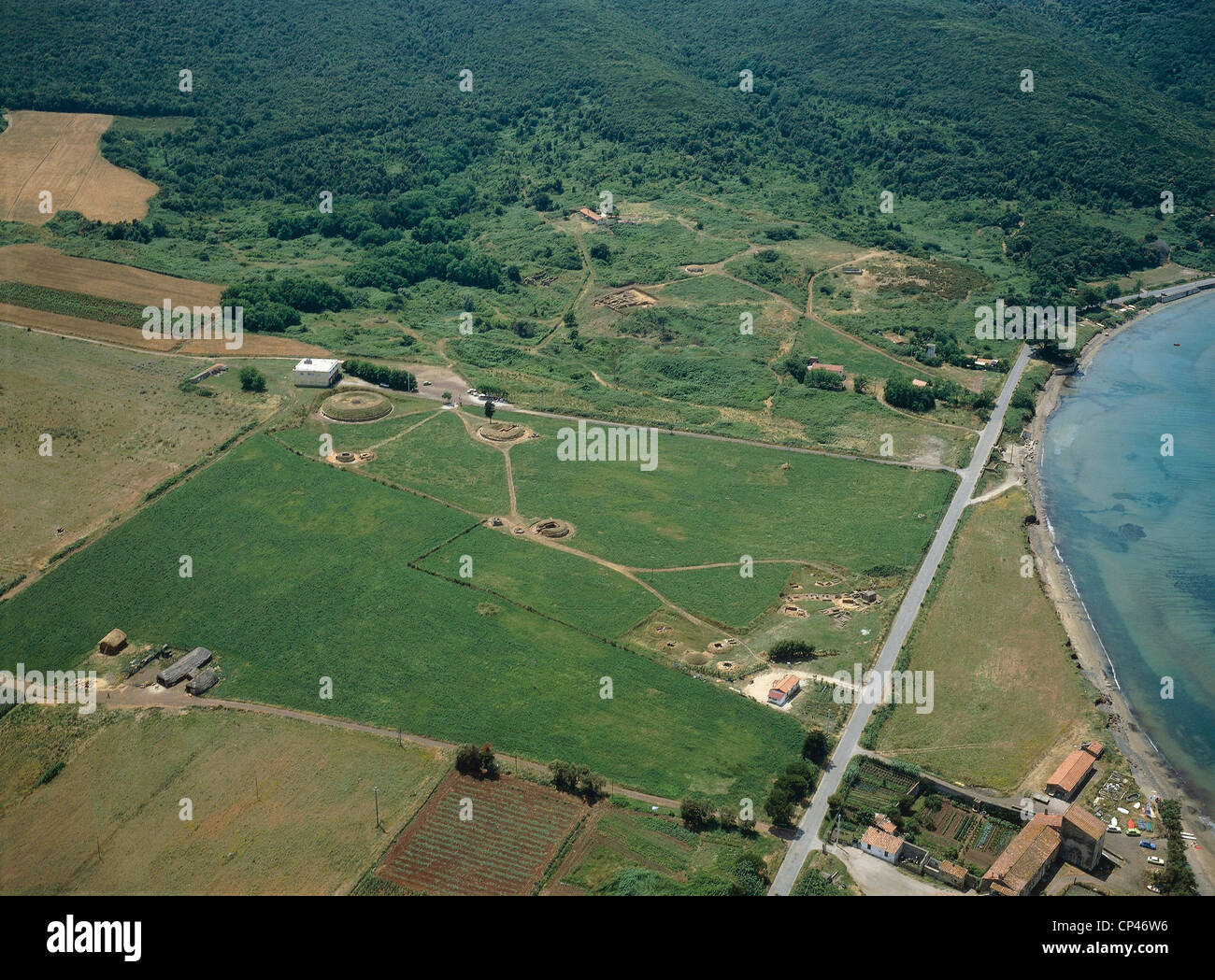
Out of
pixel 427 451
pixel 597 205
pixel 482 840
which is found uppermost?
pixel 597 205

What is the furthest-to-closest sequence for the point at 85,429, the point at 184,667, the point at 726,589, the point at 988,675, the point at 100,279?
the point at 100,279
the point at 85,429
the point at 726,589
the point at 988,675
the point at 184,667

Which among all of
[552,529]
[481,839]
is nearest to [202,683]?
[481,839]

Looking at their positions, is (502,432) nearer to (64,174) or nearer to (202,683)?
(202,683)

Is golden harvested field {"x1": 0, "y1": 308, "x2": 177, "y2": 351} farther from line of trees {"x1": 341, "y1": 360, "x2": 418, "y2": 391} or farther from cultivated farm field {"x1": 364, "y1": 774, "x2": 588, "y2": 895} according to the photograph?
cultivated farm field {"x1": 364, "y1": 774, "x2": 588, "y2": 895}

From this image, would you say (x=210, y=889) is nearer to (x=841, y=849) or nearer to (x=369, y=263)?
(x=841, y=849)

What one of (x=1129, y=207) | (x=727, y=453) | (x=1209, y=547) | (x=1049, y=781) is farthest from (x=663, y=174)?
(x=1049, y=781)

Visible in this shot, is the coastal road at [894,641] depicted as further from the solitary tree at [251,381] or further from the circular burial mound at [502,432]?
the solitary tree at [251,381]

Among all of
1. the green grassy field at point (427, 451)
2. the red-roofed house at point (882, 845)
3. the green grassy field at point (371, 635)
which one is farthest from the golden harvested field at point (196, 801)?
the green grassy field at point (427, 451)
